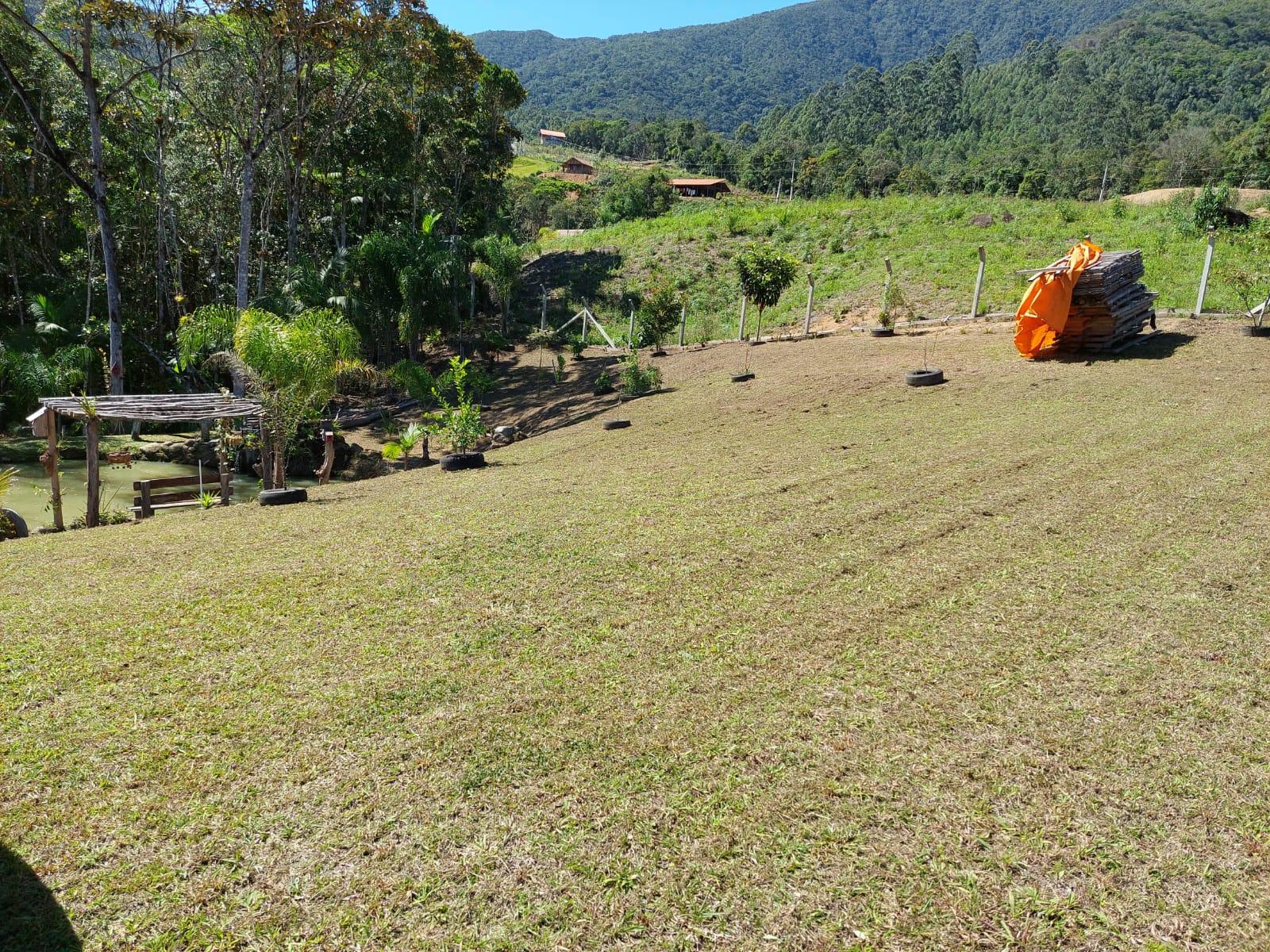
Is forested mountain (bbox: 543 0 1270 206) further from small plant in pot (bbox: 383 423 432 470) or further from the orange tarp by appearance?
small plant in pot (bbox: 383 423 432 470)

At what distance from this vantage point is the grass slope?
19.3 metres

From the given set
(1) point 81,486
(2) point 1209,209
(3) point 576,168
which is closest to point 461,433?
(1) point 81,486

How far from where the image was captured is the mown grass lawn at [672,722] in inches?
111

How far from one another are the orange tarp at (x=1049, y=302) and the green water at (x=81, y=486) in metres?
13.6

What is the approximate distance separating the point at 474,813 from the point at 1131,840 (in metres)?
2.76

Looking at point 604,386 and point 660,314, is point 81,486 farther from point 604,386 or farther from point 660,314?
point 660,314

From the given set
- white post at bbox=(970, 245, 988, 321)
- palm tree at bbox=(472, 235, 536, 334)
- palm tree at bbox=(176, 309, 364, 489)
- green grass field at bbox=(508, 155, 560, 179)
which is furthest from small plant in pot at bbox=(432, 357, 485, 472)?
green grass field at bbox=(508, 155, 560, 179)

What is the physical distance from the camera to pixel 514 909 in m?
2.82

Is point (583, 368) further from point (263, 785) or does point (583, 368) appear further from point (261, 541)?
point (263, 785)

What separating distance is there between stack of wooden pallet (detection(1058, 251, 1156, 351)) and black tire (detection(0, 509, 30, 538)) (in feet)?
51.2

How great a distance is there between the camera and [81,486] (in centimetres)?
1356

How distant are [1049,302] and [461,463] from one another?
33.9 feet

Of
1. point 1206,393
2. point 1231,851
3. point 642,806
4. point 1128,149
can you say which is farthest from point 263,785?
point 1128,149

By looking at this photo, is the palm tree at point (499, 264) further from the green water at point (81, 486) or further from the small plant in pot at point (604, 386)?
the green water at point (81, 486)
